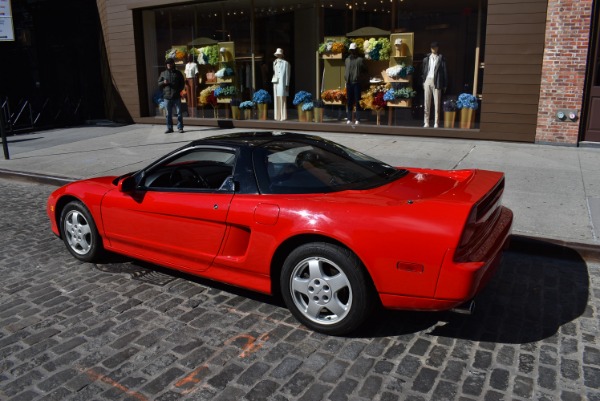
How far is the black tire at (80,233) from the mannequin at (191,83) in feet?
39.2

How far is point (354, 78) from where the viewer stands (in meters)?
13.7

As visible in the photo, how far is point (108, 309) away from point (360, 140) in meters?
9.23

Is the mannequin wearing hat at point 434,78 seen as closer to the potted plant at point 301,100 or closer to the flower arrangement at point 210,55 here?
the potted plant at point 301,100

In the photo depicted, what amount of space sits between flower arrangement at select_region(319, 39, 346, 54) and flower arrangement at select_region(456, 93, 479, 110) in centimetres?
343

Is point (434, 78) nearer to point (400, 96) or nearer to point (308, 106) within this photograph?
point (400, 96)

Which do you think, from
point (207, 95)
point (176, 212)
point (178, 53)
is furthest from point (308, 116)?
point (176, 212)

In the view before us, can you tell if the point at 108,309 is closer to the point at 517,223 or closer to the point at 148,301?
Answer: the point at 148,301

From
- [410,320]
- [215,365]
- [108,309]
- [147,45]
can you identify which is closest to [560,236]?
[410,320]

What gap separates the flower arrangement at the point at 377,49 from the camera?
13.3 meters

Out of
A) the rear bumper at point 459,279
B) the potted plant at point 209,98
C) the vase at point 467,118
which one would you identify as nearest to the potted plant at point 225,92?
the potted plant at point 209,98

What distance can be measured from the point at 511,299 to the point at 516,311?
241 millimetres

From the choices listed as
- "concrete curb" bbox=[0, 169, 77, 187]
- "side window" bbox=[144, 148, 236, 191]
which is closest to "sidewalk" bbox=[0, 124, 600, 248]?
"concrete curb" bbox=[0, 169, 77, 187]

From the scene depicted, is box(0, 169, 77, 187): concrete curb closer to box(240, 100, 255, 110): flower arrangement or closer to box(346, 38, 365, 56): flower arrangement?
box(240, 100, 255, 110): flower arrangement

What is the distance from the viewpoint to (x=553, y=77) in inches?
434
